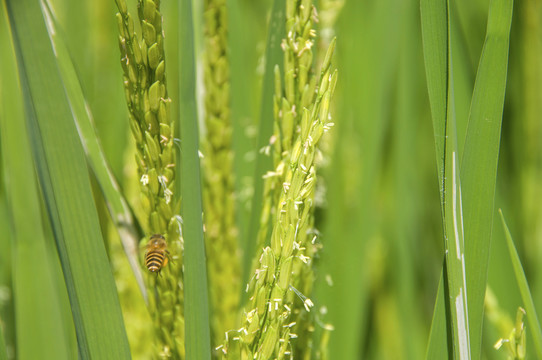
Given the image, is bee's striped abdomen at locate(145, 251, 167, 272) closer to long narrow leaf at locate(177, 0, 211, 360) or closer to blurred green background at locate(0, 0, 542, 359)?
long narrow leaf at locate(177, 0, 211, 360)

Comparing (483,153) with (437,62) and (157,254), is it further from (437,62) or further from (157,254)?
(157,254)

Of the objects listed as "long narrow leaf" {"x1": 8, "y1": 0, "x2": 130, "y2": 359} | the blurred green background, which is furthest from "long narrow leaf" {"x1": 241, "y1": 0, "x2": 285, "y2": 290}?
"long narrow leaf" {"x1": 8, "y1": 0, "x2": 130, "y2": 359}

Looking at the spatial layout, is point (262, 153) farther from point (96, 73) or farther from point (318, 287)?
point (96, 73)

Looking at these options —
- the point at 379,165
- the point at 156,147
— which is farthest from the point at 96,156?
the point at 379,165

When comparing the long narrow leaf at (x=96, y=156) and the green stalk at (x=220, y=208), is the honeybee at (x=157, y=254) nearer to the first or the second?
the long narrow leaf at (x=96, y=156)

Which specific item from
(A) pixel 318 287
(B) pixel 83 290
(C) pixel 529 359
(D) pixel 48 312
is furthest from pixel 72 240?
(C) pixel 529 359

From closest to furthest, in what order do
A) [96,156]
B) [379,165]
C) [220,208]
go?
[96,156], [220,208], [379,165]

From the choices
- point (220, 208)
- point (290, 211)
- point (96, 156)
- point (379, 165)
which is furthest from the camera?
point (379, 165)

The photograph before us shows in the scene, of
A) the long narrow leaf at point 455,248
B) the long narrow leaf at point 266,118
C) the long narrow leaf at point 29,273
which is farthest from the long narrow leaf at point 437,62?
the long narrow leaf at point 29,273
